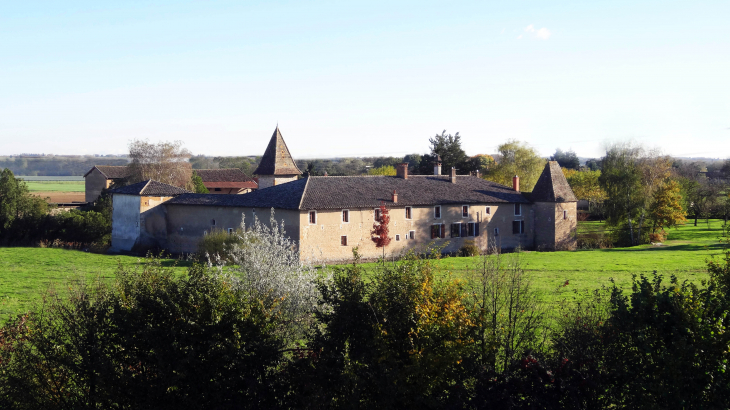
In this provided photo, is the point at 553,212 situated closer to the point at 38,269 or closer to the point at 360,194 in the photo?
the point at 360,194

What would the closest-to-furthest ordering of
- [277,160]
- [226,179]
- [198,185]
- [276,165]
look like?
[276,165] → [277,160] → [198,185] → [226,179]

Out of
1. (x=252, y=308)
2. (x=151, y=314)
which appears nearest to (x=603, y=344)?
(x=252, y=308)

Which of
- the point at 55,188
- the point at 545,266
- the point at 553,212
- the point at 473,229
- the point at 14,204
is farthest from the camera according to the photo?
the point at 55,188

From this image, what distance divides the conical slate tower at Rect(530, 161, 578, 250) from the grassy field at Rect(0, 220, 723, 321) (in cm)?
212

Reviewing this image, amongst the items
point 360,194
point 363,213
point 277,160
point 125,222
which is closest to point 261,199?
point 360,194

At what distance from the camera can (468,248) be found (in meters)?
44.0

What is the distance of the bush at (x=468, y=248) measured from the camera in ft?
142

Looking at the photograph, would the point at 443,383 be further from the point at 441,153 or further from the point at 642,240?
the point at 441,153

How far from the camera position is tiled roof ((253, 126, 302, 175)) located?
54.2 m

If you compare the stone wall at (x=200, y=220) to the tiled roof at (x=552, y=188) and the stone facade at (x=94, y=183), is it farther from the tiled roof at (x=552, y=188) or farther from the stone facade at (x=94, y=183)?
the stone facade at (x=94, y=183)

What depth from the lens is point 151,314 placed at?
1080 cm

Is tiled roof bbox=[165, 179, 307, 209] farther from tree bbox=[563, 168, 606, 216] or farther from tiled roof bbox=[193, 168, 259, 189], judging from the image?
tree bbox=[563, 168, 606, 216]

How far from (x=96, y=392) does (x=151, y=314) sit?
1.58 metres

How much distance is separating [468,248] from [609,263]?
9838 mm
